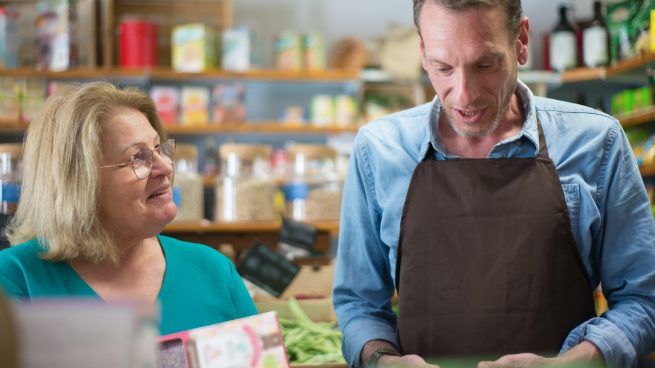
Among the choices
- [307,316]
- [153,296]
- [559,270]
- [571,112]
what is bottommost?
[307,316]

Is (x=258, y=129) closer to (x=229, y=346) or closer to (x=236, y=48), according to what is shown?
(x=236, y=48)

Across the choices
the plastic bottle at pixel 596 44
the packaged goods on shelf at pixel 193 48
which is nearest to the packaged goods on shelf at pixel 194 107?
the packaged goods on shelf at pixel 193 48

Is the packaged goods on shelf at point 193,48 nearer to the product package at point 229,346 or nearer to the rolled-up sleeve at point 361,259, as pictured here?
the rolled-up sleeve at point 361,259

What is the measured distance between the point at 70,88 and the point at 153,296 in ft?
1.56

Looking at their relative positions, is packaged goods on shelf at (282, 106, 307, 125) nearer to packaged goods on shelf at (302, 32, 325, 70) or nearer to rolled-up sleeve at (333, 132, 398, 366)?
packaged goods on shelf at (302, 32, 325, 70)

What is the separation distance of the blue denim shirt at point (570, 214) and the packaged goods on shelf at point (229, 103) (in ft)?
14.1

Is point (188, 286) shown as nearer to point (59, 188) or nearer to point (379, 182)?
point (59, 188)

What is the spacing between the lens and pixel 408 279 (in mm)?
1576

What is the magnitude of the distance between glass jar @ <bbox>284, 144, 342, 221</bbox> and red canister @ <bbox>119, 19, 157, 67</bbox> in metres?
1.32

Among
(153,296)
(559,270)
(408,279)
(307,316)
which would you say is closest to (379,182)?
(408,279)

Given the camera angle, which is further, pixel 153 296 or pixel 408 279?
pixel 153 296

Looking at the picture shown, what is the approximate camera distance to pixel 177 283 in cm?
180

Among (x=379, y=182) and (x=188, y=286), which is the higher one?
(x=379, y=182)

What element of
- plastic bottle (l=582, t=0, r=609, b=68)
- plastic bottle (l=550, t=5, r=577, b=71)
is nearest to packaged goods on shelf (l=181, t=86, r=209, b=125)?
plastic bottle (l=550, t=5, r=577, b=71)
